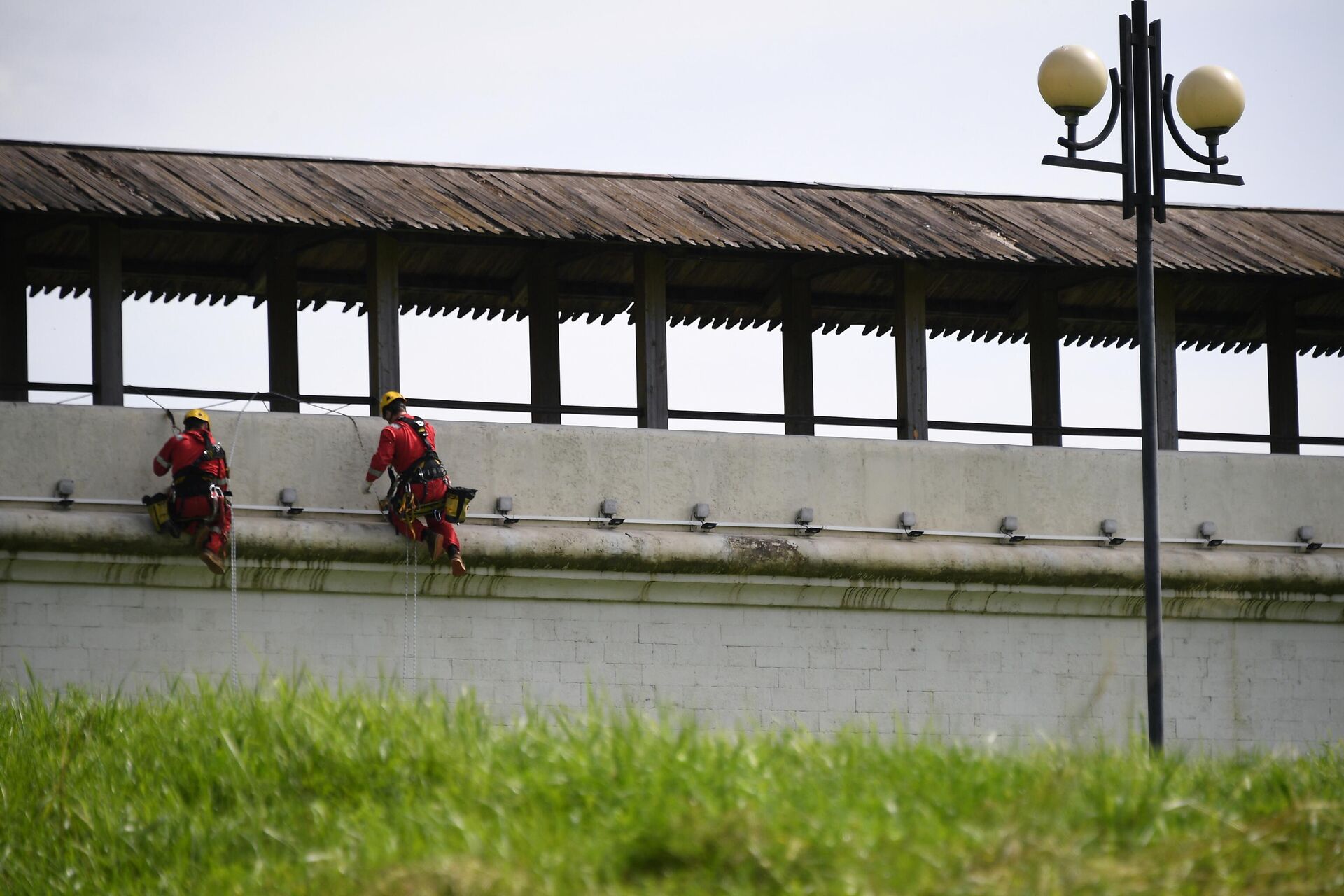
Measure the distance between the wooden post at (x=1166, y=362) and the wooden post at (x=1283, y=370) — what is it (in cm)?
123

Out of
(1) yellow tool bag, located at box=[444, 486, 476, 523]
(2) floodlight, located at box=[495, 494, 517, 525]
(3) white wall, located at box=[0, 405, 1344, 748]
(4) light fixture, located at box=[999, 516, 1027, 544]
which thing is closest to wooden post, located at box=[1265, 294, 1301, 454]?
(3) white wall, located at box=[0, 405, 1344, 748]

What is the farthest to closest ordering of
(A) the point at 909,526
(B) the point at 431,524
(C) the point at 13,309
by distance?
(A) the point at 909,526, (C) the point at 13,309, (B) the point at 431,524

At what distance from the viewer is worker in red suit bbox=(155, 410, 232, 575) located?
13.5 meters

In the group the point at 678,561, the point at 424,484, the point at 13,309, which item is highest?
the point at 13,309

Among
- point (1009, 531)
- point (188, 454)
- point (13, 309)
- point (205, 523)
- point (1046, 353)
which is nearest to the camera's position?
point (188, 454)

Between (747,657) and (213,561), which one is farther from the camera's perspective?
(747,657)

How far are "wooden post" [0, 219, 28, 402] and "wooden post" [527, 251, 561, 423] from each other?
149 inches

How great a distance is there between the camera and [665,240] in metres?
15.4

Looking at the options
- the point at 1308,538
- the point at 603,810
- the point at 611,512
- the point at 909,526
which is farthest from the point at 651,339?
the point at 603,810

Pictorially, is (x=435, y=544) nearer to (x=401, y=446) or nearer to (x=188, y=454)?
(x=401, y=446)

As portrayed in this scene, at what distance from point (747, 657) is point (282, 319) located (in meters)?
4.44

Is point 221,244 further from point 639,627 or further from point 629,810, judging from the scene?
point 629,810

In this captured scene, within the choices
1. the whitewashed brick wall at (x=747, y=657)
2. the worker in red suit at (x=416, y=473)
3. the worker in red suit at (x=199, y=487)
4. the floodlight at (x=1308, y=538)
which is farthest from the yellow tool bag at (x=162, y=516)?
the floodlight at (x=1308, y=538)

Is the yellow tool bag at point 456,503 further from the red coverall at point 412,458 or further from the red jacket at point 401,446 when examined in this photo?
the red jacket at point 401,446
